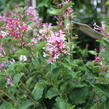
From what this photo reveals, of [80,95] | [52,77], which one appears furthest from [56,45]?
[80,95]

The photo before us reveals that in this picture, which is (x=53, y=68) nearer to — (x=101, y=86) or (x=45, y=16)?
(x=101, y=86)

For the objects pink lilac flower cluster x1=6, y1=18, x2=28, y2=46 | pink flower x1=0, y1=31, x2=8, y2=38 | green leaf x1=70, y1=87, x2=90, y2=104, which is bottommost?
green leaf x1=70, y1=87, x2=90, y2=104

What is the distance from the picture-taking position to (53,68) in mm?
1727

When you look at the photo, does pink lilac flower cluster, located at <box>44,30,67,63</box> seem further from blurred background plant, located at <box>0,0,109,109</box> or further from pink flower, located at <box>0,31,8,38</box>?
pink flower, located at <box>0,31,8,38</box>

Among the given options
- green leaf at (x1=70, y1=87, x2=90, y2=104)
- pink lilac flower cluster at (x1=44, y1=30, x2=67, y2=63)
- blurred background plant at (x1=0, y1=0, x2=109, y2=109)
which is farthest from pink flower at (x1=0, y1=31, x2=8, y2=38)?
green leaf at (x1=70, y1=87, x2=90, y2=104)

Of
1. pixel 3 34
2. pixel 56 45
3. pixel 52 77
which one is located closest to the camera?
pixel 56 45

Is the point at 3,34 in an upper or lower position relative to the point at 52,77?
upper

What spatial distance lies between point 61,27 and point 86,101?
2.06 feet

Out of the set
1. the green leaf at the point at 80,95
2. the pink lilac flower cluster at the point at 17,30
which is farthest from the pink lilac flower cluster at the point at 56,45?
the green leaf at the point at 80,95

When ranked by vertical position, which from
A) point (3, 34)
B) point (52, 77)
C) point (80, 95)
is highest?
point (3, 34)

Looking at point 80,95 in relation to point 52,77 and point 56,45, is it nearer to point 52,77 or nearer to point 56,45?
point 52,77

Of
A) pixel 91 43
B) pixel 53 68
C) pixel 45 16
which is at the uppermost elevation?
pixel 53 68

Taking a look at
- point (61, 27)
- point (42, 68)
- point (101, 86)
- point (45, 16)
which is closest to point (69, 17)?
point (61, 27)

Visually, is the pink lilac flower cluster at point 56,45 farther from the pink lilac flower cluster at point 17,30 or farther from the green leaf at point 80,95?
the green leaf at point 80,95
